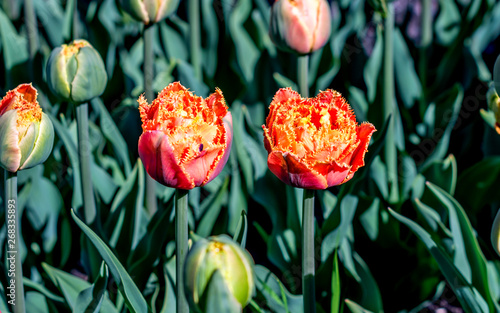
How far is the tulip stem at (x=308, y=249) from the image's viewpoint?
74cm

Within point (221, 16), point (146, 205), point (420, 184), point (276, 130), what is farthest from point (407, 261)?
point (221, 16)

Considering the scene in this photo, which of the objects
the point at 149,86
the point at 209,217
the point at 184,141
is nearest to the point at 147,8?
the point at 149,86

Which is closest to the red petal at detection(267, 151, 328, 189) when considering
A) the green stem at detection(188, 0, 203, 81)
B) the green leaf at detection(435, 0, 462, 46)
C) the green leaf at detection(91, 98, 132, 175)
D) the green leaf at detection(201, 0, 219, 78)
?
the green leaf at detection(91, 98, 132, 175)

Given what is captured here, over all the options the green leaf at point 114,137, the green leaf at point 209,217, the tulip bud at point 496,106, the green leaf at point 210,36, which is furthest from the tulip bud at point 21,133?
the green leaf at point 210,36

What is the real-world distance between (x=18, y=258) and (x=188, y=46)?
3.47 ft

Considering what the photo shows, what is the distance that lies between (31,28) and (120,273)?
2.64ft

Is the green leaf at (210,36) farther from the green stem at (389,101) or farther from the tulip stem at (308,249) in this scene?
the tulip stem at (308,249)

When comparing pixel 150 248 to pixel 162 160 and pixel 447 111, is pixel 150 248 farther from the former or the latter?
pixel 447 111

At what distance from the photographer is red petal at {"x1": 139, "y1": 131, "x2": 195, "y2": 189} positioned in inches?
25.6

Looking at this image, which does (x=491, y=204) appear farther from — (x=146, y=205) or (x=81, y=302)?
(x=81, y=302)

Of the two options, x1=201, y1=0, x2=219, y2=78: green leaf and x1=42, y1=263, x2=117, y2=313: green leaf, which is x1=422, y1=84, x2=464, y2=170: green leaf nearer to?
x1=201, y1=0, x2=219, y2=78: green leaf

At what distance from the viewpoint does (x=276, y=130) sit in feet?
2.38

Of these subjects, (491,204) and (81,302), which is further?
(491,204)

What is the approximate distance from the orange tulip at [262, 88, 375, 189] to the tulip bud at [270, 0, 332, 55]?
0.30 metres
